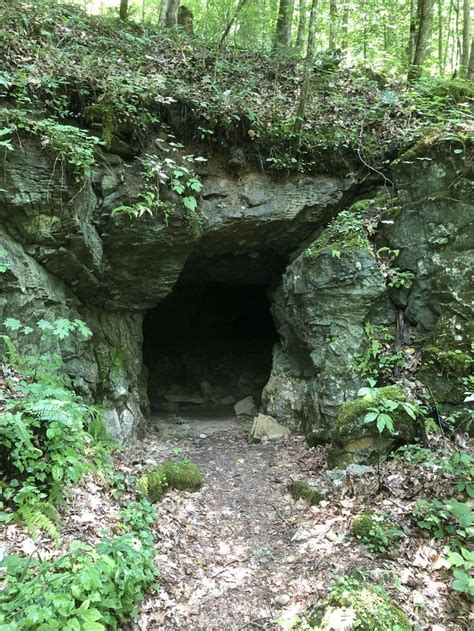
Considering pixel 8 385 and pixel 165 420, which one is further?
pixel 165 420

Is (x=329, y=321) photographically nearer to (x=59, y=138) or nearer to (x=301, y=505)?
(x=301, y=505)

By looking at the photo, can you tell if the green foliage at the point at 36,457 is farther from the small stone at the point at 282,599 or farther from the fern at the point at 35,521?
the small stone at the point at 282,599

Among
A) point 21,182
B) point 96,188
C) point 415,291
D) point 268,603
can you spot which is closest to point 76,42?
point 96,188

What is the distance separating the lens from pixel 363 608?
116 inches

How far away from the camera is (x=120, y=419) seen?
6.76 m

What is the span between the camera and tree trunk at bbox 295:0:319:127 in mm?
6590

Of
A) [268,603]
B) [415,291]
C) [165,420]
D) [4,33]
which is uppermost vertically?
[4,33]

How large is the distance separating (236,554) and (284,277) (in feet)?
15.8

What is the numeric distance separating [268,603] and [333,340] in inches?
156

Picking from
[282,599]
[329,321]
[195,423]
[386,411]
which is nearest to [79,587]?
[282,599]

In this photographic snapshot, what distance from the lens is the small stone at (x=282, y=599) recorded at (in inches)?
132

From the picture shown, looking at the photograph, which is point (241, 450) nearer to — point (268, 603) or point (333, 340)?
point (333, 340)

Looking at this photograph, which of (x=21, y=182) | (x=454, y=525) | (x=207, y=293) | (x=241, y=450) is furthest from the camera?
(x=207, y=293)

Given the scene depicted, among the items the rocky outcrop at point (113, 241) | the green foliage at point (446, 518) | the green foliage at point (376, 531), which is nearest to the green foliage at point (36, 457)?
the rocky outcrop at point (113, 241)
